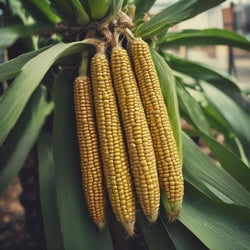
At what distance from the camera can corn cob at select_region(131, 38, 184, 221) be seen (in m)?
0.88

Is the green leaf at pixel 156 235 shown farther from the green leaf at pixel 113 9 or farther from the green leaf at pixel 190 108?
the green leaf at pixel 113 9

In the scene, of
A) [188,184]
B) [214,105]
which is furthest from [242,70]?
[188,184]

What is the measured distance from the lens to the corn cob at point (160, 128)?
0.88 m

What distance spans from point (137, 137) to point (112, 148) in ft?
0.23

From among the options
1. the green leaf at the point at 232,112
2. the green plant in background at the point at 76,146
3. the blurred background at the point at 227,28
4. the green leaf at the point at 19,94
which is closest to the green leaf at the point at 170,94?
the green plant in background at the point at 76,146

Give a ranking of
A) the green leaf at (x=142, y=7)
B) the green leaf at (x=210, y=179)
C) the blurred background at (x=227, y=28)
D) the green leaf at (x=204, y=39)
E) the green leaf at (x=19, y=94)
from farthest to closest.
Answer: the blurred background at (x=227, y=28)
the green leaf at (x=204, y=39)
the green leaf at (x=142, y=7)
the green leaf at (x=210, y=179)
the green leaf at (x=19, y=94)


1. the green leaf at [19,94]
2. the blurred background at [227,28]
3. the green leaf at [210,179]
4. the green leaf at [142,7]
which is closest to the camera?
the green leaf at [19,94]

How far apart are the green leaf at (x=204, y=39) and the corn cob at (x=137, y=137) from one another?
465 millimetres

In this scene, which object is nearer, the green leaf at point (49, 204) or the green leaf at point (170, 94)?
the green leaf at point (170, 94)

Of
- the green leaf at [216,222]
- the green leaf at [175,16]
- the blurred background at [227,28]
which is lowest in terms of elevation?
the blurred background at [227,28]

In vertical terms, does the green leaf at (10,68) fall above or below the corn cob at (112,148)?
above

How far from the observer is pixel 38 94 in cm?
149

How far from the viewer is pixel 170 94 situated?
966 millimetres

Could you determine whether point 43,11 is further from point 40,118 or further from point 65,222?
point 65,222
